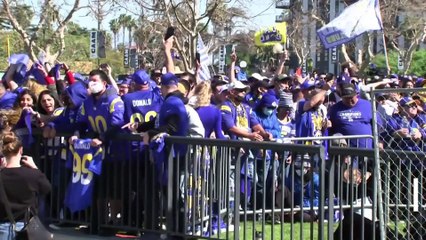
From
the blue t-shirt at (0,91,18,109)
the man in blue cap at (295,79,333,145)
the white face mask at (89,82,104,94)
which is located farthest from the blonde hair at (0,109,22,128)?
the man in blue cap at (295,79,333,145)

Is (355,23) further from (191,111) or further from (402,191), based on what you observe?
Answer: (402,191)

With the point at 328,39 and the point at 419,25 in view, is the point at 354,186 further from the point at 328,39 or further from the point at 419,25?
the point at 419,25

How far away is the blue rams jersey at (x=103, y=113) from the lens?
8617mm

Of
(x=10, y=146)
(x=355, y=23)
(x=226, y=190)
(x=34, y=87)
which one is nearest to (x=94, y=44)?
(x=355, y=23)

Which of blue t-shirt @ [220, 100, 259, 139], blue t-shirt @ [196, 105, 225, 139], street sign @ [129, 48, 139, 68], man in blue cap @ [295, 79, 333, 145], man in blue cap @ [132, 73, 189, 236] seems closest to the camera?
man in blue cap @ [132, 73, 189, 236]

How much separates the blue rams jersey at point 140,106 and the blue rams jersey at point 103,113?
0.15 m

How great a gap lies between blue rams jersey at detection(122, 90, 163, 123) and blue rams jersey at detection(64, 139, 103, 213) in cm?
53

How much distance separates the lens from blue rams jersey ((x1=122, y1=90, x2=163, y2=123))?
29.1ft

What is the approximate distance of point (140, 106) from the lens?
8.95 m

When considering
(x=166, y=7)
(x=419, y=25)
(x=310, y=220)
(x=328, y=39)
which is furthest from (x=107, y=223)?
(x=419, y=25)

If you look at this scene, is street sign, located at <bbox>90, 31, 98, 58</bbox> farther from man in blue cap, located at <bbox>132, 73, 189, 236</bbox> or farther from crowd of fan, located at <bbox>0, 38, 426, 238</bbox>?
man in blue cap, located at <bbox>132, 73, 189, 236</bbox>

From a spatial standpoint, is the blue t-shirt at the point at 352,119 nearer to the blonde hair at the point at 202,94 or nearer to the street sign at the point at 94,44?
the blonde hair at the point at 202,94

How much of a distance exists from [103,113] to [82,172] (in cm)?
68

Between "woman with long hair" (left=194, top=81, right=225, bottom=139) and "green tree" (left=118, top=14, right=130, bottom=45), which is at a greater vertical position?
"green tree" (left=118, top=14, right=130, bottom=45)
